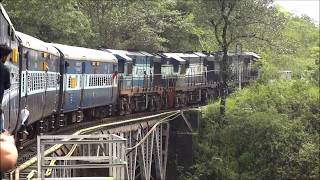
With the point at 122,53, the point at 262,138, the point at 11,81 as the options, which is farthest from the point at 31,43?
the point at 262,138

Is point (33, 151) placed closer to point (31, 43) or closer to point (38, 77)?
point (38, 77)

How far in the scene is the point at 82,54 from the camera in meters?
24.6

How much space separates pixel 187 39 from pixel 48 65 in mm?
35288

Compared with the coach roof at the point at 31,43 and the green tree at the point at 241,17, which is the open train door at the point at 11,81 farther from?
the green tree at the point at 241,17

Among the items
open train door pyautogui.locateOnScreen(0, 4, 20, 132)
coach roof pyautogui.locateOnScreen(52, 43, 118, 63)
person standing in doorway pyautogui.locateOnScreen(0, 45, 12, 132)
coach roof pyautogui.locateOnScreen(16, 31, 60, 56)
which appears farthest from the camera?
coach roof pyautogui.locateOnScreen(52, 43, 118, 63)

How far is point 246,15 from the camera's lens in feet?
111

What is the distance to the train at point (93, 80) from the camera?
13.6m

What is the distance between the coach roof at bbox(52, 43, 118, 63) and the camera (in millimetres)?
22652

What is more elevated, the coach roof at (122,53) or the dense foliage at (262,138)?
the coach roof at (122,53)

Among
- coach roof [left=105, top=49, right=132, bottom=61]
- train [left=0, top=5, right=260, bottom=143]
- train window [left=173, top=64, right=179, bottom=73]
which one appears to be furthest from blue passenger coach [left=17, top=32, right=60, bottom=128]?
train window [left=173, top=64, right=179, bottom=73]

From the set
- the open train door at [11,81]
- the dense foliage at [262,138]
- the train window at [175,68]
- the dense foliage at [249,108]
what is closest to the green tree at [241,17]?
the dense foliage at [249,108]

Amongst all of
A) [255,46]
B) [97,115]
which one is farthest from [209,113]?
[97,115]

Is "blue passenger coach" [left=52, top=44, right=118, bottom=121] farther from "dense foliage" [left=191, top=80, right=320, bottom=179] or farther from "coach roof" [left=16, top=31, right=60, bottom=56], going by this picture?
"dense foliage" [left=191, top=80, right=320, bottom=179]

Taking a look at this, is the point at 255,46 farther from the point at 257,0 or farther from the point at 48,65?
the point at 48,65
